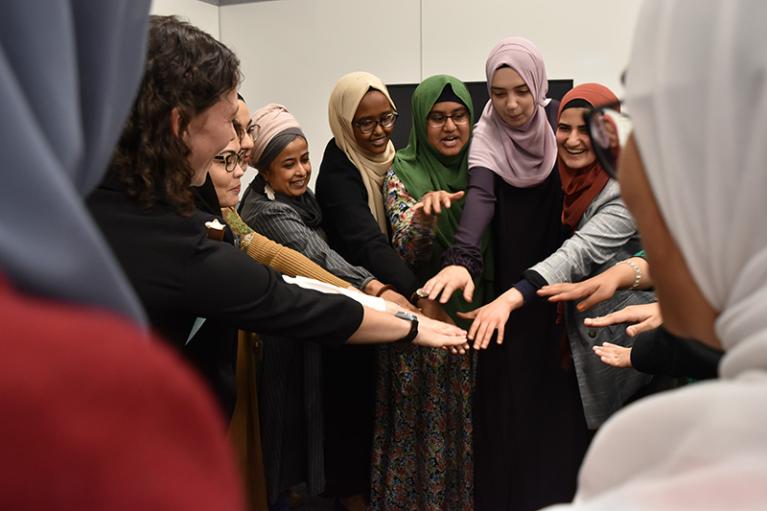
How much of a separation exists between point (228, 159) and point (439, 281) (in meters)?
0.69

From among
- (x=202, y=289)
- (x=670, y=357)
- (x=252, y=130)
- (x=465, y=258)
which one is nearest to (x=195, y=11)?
(x=252, y=130)

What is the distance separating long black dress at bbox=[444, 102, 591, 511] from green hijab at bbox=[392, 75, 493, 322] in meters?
0.07

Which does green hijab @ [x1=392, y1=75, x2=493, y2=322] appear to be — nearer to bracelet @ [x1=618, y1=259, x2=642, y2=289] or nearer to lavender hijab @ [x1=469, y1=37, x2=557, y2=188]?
lavender hijab @ [x1=469, y1=37, x2=557, y2=188]

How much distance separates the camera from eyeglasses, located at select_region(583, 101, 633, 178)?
2.71 feet

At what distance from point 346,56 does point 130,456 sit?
13.9 ft

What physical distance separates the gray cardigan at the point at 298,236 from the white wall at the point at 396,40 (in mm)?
2305

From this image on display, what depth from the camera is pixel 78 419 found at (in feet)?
1.05

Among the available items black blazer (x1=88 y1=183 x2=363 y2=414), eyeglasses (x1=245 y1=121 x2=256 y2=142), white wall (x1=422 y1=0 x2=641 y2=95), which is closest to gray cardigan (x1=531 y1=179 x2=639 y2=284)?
black blazer (x1=88 y1=183 x2=363 y2=414)

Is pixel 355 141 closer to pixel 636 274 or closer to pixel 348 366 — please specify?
pixel 348 366

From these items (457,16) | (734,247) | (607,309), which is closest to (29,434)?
(734,247)

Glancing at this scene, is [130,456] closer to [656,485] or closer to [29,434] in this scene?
[29,434]

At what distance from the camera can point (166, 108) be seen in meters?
1.22

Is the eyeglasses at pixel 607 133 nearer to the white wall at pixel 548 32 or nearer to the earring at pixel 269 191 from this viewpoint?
the earring at pixel 269 191

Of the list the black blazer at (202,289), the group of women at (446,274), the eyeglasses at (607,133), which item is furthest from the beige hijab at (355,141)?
the eyeglasses at (607,133)
